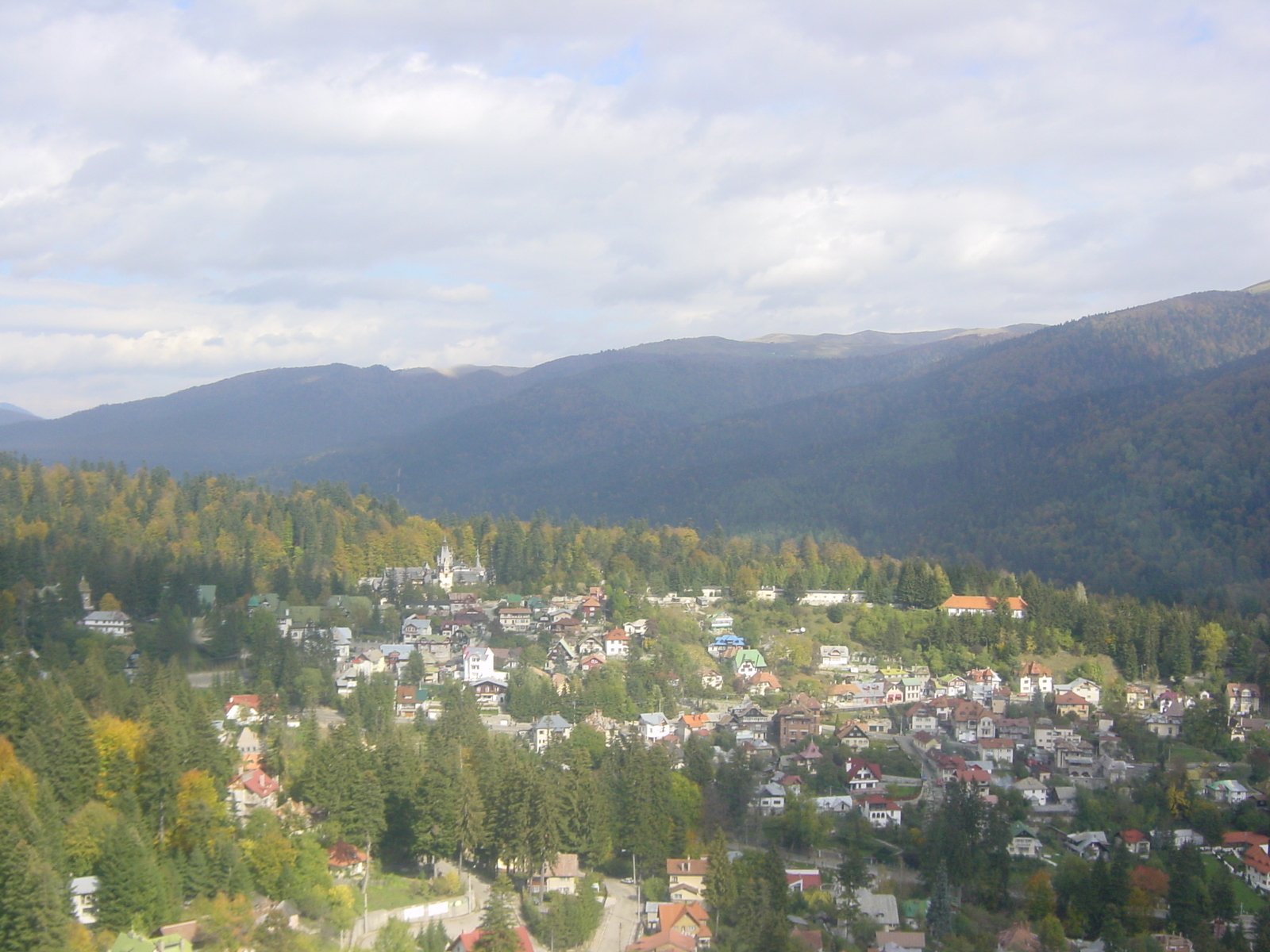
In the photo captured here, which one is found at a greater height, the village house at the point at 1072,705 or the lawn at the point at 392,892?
the lawn at the point at 392,892

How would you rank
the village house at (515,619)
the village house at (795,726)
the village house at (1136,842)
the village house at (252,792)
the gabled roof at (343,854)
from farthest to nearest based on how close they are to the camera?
the village house at (515,619) → the village house at (795,726) → the village house at (1136,842) → the village house at (252,792) → the gabled roof at (343,854)

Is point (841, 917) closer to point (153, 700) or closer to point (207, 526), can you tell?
point (153, 700)

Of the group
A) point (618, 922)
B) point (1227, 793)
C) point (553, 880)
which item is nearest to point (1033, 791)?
point (1227, 793)

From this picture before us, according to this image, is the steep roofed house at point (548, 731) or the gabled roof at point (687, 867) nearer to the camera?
the gabled roof at point (687, 867)

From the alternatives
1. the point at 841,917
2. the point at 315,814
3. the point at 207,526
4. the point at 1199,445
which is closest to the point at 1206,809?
the point at 841,917

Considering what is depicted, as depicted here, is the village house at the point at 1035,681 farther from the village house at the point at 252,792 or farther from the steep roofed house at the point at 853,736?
the village house at the point at 252,792

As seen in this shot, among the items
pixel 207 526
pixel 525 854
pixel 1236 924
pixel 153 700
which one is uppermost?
pixel 207 526

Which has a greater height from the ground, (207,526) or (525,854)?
(207,526)

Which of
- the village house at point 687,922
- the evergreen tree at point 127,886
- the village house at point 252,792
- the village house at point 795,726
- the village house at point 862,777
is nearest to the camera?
the evergreen tree at point 127,886

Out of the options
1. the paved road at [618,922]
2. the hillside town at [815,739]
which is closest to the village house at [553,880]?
the hillside town at [815,739]
